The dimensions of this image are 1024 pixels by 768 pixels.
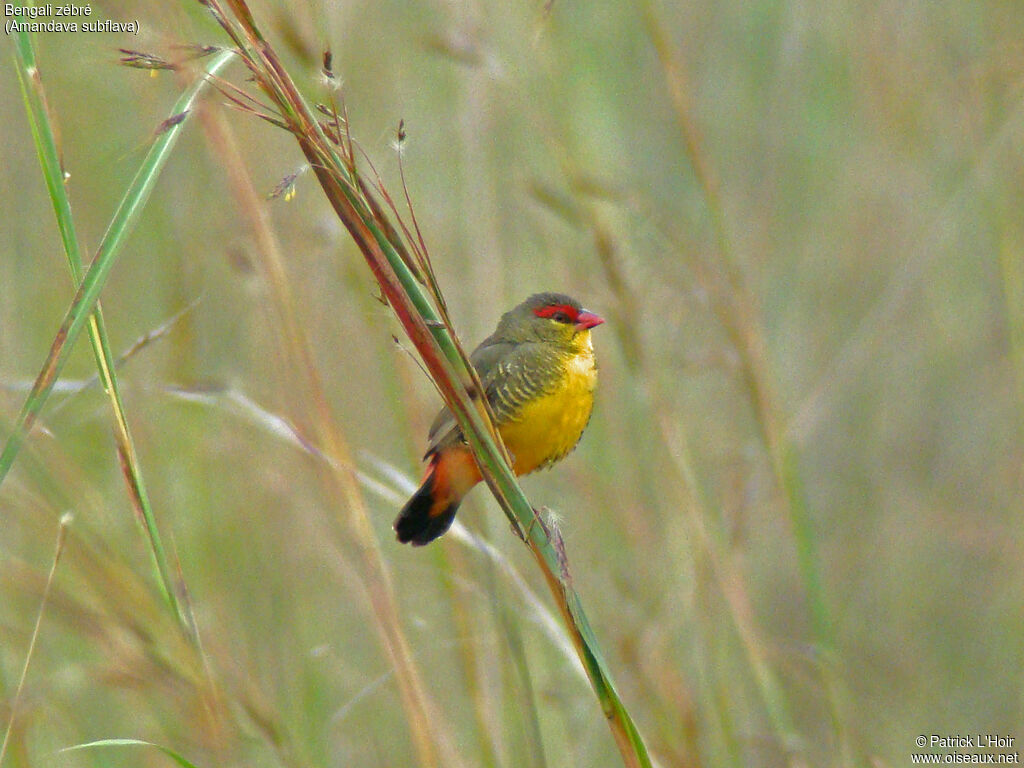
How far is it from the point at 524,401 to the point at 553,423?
91 mm

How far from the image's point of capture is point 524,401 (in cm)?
264

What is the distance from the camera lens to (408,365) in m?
2.18

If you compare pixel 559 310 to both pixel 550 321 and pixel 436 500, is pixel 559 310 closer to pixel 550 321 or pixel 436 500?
pixel 550 321

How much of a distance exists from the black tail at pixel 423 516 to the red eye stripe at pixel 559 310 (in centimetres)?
71

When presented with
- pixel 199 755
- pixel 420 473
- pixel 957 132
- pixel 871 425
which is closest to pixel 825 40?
pixel 957 132

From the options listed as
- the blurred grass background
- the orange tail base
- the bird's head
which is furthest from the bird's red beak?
the orange tail base

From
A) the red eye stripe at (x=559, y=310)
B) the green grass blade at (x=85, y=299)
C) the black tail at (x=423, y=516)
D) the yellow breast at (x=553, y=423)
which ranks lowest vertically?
the black tail at (x=423, y=516)

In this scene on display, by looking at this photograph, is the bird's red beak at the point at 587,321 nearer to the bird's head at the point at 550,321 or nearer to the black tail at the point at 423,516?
the bird's head at the point at 550,321

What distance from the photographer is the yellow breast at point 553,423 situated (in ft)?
8.59

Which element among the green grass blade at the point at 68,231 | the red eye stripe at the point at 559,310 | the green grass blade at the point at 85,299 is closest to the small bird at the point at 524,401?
the red eye stripe at the point at 559,310

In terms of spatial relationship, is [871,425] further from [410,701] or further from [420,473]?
[410,701]

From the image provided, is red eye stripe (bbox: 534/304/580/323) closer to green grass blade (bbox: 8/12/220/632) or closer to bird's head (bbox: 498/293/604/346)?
bird's head (bbox: 498/293/604/346)

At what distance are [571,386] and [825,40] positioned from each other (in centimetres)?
185

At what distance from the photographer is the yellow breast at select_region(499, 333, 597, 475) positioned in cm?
262
